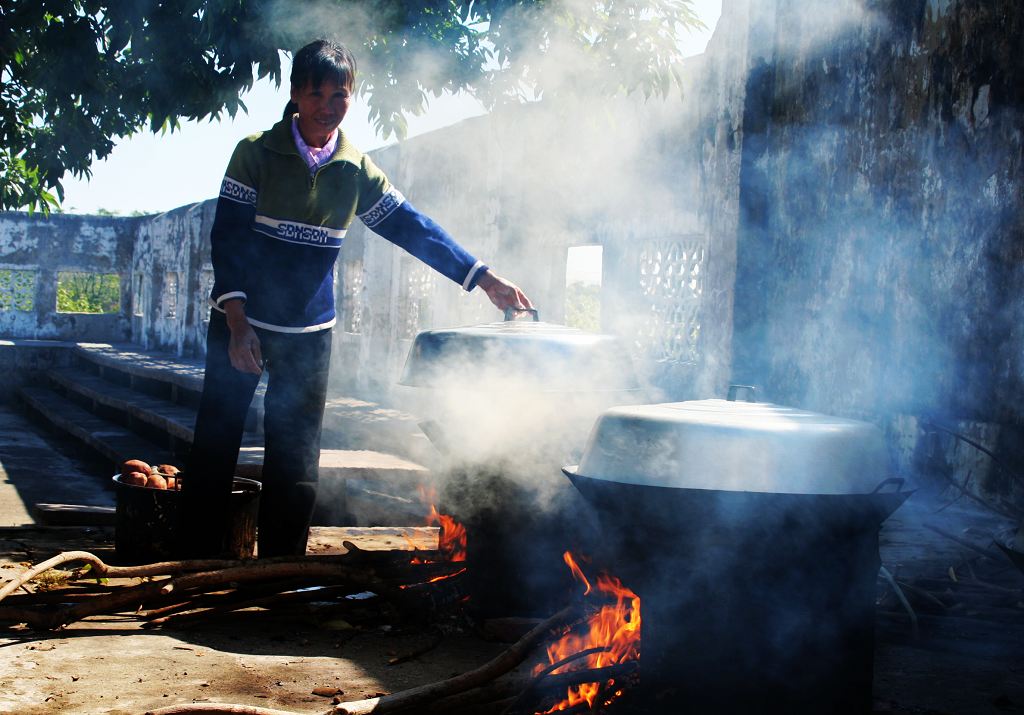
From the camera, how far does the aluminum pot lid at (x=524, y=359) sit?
3057mm

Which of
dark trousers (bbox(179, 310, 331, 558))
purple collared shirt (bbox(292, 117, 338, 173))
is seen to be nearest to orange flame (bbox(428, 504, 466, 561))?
dark trousers (bbox(179, 310, 331, 558))

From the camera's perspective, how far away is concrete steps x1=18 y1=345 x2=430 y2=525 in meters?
5.40

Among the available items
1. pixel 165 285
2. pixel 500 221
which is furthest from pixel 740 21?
pixel 165 285

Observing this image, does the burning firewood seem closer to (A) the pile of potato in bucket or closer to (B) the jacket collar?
(A) the pile of potato in bucket

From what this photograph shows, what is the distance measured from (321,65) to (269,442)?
1.30m

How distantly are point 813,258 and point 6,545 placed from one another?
422 centimetres

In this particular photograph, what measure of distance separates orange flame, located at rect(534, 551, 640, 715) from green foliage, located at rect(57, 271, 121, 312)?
2499cm

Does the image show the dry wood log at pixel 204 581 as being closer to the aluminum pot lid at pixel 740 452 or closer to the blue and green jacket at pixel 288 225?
the blue and green jacket at pixel 288 225

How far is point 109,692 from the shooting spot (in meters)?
2.40

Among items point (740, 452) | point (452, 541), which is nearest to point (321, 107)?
point (452, 541)

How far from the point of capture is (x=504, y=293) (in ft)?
11.2

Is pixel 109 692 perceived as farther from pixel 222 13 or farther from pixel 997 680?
pixel 222 13

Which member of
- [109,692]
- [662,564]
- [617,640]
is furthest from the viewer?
[617,640]

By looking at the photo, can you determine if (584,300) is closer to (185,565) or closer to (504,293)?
(504,293)
